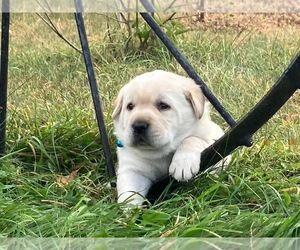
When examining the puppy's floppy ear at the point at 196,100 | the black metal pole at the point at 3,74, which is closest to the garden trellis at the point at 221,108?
the black metal pole at the point at 3,74

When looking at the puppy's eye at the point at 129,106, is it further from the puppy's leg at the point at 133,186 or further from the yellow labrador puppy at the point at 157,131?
the puppy's leg at the point at 133,186

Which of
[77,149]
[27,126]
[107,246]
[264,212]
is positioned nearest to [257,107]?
[264,212]

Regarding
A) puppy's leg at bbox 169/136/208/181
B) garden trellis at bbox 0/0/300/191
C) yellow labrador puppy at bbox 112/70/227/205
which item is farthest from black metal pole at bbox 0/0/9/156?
puppy's leg at bbox 169/136/208/181

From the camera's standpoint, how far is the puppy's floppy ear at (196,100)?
9.75 ft

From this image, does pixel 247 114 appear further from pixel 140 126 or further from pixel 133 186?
pixel 133 186

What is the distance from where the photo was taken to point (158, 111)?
9.48 ft

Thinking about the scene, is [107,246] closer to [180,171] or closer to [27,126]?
[180,171]

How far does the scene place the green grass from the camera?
2484mm

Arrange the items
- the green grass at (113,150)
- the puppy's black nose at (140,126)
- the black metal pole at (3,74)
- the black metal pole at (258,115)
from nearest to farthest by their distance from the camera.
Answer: the black metal pole at (258,115), the green grass at (113,150), the puppy's black nose at (140,126), the black metal pole at (3,74)

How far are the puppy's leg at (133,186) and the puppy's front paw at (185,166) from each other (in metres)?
0.16

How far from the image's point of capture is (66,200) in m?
2.88

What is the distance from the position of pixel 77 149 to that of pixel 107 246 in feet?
5.01

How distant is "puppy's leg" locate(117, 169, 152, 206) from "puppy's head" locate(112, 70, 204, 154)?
151 millimetres

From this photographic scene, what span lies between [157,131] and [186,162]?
0.17 m
